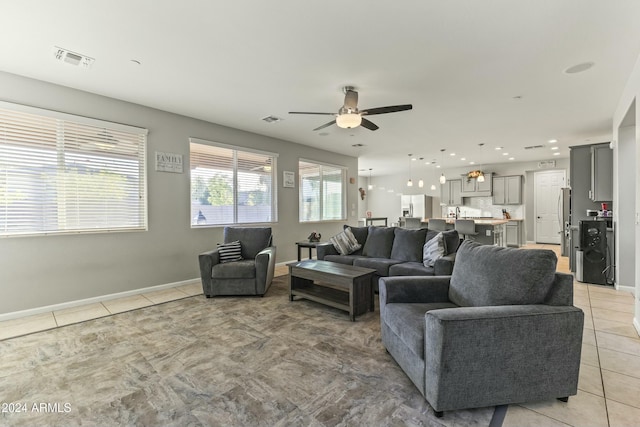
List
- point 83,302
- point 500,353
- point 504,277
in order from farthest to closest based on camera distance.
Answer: point 83,302 < point 504,277 < point 500,353

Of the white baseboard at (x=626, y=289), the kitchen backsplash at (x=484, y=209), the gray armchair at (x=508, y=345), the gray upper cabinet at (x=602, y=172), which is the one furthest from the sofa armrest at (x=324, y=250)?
the kitchen backsplash at (x=484, y=209)

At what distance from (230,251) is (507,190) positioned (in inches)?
340

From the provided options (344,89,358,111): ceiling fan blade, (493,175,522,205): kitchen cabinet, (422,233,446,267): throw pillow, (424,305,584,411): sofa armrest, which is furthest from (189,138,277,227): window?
(493,175,522,205): kitchen cabinet

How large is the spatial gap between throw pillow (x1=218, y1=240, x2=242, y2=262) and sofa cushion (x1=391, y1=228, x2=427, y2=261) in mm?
2276

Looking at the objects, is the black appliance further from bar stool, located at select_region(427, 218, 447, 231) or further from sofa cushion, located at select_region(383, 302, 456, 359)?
sofa cushion, located at select_region(383, 302, 456, 359)

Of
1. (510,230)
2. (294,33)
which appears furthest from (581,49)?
(510,230)

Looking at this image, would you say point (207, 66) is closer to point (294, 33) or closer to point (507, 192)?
point (294, 33)

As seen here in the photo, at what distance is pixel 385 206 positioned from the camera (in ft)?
40.1

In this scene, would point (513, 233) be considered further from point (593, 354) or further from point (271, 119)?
point (271, 119)

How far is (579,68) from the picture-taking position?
9.97 feet

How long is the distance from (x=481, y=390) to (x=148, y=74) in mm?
4105

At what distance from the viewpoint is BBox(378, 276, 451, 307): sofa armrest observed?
2.26 m

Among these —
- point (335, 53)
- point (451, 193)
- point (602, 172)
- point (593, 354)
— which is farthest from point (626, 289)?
point (451, 193)

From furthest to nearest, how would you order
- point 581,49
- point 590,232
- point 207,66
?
point 590,232
point 207,66
point 581,49
